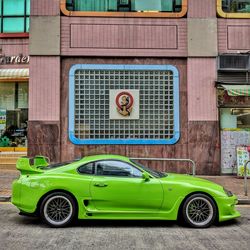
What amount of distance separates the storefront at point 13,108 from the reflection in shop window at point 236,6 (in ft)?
25.4

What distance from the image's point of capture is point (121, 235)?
6488 mm

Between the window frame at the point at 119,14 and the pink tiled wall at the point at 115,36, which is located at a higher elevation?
the window frame at the point at 119,14

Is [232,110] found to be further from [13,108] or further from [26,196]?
[26,196]

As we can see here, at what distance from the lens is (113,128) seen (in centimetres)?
1399

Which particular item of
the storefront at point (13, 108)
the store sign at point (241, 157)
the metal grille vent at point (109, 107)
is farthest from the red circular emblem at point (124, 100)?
the store sign at point (241, 157)

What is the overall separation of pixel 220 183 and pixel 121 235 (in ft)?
21.3

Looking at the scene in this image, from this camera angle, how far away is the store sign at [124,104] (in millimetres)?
13961

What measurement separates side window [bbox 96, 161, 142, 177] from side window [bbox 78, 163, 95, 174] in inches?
3.7

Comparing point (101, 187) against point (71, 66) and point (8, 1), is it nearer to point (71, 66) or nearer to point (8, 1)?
point (71, 66)

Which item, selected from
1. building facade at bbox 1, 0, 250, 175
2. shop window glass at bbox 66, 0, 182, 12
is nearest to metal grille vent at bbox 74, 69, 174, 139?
building facade at bbox 1, 0, 250, 175

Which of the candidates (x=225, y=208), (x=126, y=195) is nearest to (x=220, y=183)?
(x=225, y=208)

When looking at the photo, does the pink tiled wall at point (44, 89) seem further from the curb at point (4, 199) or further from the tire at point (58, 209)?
the tire at point (58, 209)

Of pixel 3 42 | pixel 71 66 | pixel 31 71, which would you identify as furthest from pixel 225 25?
pixel 3 42

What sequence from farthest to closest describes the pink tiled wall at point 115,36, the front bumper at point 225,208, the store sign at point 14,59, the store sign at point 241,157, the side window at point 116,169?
the store sign at point 14,59, the pink tiled wall at point 115,36, the store sign at point 241,157, the side window at point 116,169, the front bumper at point 225,208
